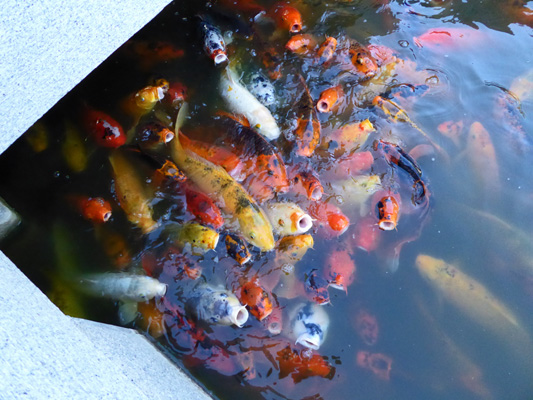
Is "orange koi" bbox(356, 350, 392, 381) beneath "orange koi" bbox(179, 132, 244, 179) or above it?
beneath

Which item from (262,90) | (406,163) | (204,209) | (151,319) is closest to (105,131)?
(204,209)

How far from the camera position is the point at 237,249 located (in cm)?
256

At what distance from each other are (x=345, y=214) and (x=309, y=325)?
2.51ft

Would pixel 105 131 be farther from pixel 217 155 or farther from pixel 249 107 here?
pixel 249 107

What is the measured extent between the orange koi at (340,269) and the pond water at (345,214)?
0.01 m

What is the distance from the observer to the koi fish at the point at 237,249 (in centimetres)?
255

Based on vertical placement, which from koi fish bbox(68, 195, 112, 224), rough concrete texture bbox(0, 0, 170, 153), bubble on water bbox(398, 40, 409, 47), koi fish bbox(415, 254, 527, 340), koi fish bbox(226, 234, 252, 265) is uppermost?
rough concrete texture bbox(0, 0, 170, 153)

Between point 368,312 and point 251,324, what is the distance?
717 mm

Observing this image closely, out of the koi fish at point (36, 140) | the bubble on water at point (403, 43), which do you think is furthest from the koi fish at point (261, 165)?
the bubble on water at point (403, 43)

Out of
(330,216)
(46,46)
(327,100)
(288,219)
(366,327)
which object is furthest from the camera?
(327,100)

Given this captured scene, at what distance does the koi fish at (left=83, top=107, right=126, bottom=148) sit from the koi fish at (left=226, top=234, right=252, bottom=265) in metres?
1.02

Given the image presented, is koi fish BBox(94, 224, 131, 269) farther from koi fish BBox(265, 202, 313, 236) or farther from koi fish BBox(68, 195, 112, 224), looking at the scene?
koi fish BBox(265, 202, 313, 236)

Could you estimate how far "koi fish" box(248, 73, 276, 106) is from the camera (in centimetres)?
309

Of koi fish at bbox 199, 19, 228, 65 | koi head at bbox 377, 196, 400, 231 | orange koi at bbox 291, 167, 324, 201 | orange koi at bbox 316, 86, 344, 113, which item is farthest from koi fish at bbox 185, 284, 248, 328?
koi fish at bbox 199, 19, 228, 65
